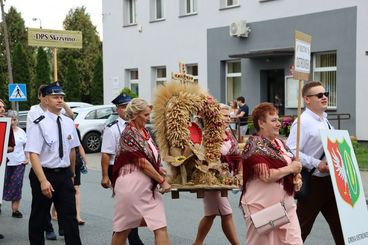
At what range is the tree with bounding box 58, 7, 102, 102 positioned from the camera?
204 feet

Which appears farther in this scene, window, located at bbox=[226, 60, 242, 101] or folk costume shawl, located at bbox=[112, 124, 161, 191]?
window, located at bbox=[226, 60, 242, 101]

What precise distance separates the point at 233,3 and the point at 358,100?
23.3 feet

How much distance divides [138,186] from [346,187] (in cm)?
183

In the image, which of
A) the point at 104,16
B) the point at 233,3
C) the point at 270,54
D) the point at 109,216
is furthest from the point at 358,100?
the point at 104,16

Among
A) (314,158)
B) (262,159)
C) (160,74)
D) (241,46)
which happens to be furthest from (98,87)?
(262,159)

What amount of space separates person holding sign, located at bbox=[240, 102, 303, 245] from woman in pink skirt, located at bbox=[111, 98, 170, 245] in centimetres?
87

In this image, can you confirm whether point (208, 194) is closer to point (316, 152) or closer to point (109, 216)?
point (316, 152)

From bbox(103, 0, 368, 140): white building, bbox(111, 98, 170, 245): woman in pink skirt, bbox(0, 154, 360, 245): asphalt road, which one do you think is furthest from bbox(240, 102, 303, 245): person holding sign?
bbox(103, 0, 368, 140): white building

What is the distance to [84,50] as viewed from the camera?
63469 millimetres

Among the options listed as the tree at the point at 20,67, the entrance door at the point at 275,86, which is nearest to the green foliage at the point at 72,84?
the tree at the point at 20,67

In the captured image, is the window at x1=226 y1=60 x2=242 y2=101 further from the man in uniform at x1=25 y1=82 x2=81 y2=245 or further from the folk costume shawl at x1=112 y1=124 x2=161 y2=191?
the folk costume shawl at x1=112 y1=124 x2=161 y2=191

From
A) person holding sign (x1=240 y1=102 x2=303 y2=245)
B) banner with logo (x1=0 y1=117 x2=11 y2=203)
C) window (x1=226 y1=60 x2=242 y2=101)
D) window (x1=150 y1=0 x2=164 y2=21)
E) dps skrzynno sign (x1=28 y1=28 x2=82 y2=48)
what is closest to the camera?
person holding sign (x1=240 y1=102 x2=303 y2=245)

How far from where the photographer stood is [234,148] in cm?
680

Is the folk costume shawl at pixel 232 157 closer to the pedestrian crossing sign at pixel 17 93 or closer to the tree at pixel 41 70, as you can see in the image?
the pedestrian crossing sign at pixel 17 93
